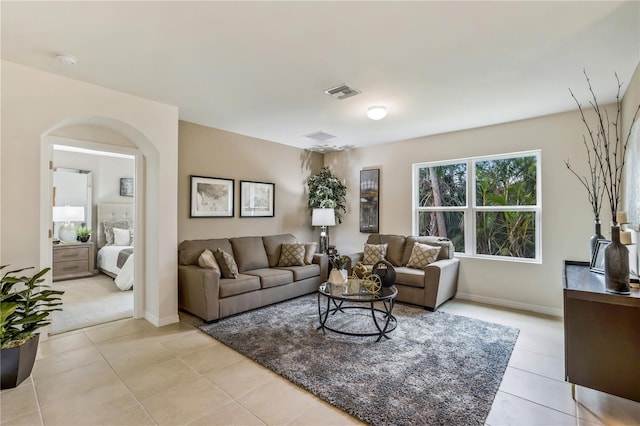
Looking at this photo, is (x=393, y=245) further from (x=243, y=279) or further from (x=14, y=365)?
(x=14, y=365)

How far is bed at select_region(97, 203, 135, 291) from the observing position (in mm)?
5359

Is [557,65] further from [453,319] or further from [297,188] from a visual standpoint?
[297,188]

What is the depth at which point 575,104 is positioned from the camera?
3.50m

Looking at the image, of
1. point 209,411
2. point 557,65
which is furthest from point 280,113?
point 209,411

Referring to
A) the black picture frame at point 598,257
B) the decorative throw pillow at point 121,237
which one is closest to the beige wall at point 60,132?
the decorative throw pillow at point 121,237

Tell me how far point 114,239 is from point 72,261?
0.81 m

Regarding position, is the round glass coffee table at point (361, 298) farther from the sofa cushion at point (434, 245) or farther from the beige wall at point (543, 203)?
the beige wall at point (543, 203)

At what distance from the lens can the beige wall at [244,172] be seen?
429 centimetres

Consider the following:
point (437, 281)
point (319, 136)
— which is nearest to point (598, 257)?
point (437, 281)

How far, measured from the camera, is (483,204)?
4547mm

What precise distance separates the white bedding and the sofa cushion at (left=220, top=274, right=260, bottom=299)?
2231 millimetres

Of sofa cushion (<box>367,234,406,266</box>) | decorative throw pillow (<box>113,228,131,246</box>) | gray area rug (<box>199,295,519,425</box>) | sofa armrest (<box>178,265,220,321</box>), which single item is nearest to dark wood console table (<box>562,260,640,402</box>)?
gray area rug (<box>199,295,519,425</box>)

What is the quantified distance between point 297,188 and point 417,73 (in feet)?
11.4

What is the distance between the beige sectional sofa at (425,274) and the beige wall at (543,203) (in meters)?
0.35
